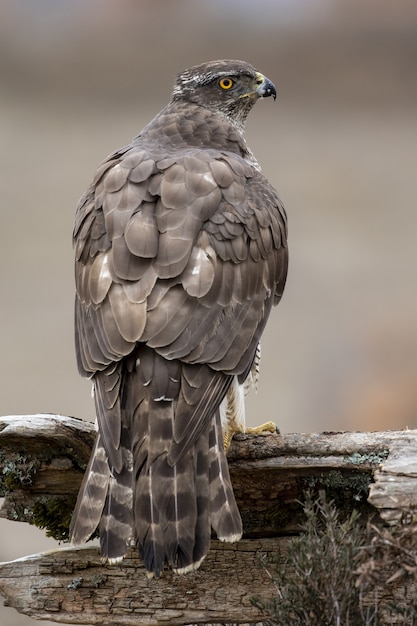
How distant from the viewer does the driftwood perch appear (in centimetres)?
427

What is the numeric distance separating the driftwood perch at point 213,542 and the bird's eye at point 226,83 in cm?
227

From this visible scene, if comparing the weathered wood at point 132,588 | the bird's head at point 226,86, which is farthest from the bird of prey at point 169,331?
the bird's head at point 226,86

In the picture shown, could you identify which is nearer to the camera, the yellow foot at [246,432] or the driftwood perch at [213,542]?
the driftwood perch at [213,542]

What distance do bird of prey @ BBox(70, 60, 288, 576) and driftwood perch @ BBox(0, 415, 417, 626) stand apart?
0.96ft

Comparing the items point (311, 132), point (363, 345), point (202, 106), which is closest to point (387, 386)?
point (363, 345)

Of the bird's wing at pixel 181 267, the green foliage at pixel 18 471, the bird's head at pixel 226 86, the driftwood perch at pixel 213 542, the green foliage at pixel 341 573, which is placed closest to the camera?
the green foliage at pixel 341 573

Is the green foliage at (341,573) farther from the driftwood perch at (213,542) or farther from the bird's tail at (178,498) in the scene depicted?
the driftwood perch at (213,542)

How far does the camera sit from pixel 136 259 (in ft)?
14.0

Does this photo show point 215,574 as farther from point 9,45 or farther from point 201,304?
point 9,45

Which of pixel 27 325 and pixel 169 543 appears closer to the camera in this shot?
pixel 169 543

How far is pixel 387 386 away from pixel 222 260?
7.42 meters

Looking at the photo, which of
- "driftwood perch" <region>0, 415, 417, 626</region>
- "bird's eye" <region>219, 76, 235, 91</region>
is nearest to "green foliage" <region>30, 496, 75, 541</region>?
"driftwood perch" <region>0, 415, 417, 626</region>

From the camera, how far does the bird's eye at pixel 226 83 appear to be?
5953 millimetres

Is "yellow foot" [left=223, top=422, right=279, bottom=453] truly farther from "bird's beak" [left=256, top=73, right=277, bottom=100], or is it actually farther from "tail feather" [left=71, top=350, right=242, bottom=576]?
"bird's beak" [left=256, top=73, right=277, bottom=100]
